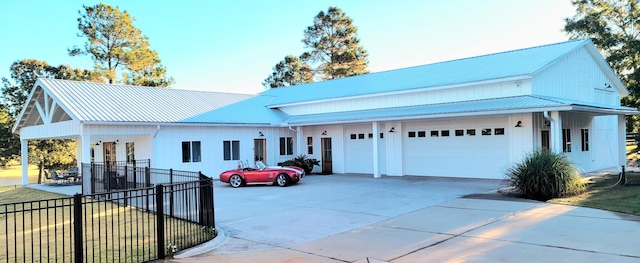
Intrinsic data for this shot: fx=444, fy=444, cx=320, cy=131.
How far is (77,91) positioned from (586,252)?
20546 millimetres

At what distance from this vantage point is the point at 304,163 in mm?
23203

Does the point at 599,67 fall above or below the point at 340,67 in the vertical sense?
below

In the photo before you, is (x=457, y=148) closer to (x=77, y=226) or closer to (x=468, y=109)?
(x=468, y=109)

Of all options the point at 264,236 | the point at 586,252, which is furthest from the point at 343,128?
the point at 586,252

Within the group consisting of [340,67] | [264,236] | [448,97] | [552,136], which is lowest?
[264,236]

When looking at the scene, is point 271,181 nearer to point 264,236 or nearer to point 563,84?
point 264,236

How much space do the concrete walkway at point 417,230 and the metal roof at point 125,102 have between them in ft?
24.0

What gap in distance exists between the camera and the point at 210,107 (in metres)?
23.8

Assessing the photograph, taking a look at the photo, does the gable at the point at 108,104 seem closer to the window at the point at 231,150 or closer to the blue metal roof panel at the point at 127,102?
the blue metal roof panel at the point at 127,102

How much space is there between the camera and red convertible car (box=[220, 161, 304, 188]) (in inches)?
706

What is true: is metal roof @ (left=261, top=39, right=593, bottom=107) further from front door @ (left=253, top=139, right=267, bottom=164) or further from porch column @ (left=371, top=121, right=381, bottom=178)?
front door @ (left=253, top=139, right=267, bottom=164)

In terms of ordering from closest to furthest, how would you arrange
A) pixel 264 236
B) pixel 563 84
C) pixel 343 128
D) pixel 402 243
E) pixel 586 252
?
pixel 586 252 < pixel 402 243 < pixel 264 236 < pixel 563 84 < pixel 343 128

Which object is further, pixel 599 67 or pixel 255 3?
pixel 255 3

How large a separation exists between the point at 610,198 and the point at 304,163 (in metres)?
14.4
